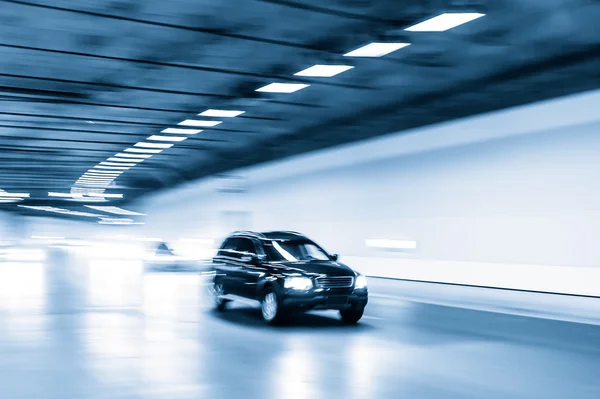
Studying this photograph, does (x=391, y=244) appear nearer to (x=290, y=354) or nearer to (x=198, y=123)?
(x=198, y=123)

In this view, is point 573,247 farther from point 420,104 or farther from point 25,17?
point 25,17

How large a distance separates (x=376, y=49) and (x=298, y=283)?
468 centimetres

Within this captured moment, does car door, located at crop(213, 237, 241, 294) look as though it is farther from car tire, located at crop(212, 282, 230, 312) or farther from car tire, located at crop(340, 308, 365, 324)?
car tire, located at crop(340, 308, 365, 324)

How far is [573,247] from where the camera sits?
16297mm

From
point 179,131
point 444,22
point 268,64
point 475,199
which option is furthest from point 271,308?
point 179,131

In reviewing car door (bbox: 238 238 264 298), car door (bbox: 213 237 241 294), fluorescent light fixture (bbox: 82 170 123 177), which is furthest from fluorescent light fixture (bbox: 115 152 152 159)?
car door (bbox: 238 238 264 298)

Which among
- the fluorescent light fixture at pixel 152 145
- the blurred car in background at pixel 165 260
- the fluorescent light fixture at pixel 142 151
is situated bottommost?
the blurred car in background at pixel 165 260

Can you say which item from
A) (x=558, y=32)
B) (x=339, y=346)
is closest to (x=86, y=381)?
(x=339, y=346)

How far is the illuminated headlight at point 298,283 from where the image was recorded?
41.0ft

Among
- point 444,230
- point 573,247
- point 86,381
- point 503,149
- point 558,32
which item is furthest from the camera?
point 444,230

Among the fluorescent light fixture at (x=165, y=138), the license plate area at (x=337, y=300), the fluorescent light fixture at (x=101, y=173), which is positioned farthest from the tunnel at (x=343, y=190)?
the fluorescent light fixture at (x=101, y=173)

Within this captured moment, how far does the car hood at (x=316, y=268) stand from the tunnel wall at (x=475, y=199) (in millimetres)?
6298

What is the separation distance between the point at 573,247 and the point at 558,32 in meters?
5.84

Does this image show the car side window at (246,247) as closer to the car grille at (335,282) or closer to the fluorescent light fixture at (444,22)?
the car grille at (335,282)
